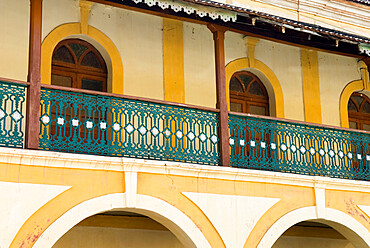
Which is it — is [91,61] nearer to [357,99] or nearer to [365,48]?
[365,48]

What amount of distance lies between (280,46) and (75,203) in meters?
6.13

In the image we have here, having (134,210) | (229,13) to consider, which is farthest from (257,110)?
A: (134,210)

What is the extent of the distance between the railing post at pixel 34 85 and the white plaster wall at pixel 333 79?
20.9ft

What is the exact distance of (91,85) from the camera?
11.1 meters

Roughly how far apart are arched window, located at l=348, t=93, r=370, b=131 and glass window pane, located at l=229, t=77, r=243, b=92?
266cm

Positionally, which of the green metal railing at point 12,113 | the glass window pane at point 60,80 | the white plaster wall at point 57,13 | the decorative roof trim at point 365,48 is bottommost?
the green metal railing at point 12,113

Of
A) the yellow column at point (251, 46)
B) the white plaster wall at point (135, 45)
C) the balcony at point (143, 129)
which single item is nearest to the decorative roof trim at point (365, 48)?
the balcony at point (143, 129)

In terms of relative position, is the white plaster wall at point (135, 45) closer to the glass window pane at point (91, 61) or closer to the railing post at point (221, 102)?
the glass window pane at point (91, 61)

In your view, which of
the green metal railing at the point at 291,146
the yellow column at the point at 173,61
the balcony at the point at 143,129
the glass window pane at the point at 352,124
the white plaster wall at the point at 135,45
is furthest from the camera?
the glass window pane at the point at 352,124

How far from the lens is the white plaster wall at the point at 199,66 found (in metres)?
11.9

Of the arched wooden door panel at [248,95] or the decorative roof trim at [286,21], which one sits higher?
the decorative roof trim at [286,21]

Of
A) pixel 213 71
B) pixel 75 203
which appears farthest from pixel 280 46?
pixel 75 203

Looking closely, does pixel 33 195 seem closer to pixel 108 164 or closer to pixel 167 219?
pixel 108 164

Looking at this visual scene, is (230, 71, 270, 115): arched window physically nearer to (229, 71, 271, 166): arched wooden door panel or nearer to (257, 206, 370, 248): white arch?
(229, 71, 271, 166): arched wooden door panel
